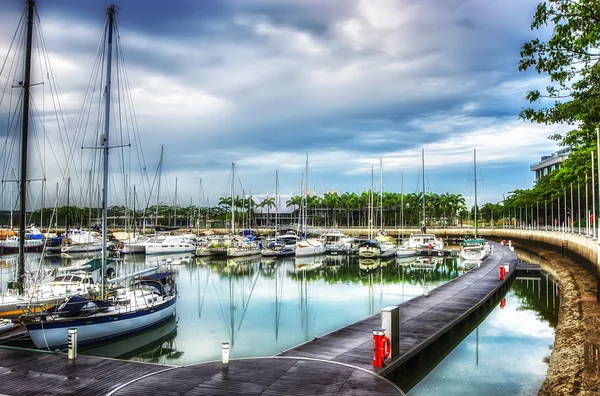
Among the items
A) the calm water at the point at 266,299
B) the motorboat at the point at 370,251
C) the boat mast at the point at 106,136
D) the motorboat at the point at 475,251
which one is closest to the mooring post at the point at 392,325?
the calm water at the point at 266,299

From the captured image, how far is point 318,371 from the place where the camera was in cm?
1246

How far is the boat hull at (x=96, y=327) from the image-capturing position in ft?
57.4

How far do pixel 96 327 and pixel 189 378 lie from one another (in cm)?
906

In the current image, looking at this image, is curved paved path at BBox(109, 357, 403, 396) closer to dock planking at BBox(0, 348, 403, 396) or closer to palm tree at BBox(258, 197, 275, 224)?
dock planking at BBox(0, 348, 403, 396)

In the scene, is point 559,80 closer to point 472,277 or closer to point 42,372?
point 42,372


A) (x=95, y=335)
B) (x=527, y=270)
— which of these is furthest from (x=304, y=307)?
(x=527, y=270)

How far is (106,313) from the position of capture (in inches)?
778

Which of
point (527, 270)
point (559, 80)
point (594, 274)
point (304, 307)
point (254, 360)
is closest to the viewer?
point (254, 360)

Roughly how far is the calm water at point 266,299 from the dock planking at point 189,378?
5538mm

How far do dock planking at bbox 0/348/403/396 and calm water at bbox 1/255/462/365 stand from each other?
5538 mm

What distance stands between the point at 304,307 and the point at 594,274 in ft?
69.0

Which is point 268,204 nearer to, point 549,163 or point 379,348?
point 549,163

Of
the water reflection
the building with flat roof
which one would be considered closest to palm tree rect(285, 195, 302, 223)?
the building with flat roof

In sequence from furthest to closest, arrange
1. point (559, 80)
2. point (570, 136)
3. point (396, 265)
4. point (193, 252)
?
→ point (193, 252) < point (396, 265) < point (570, 136) < point (559, 80)
